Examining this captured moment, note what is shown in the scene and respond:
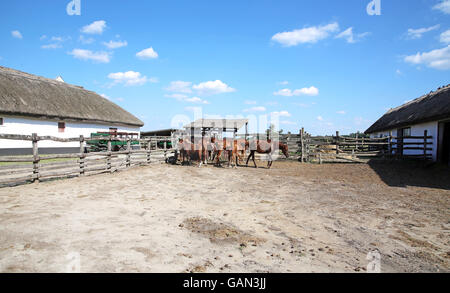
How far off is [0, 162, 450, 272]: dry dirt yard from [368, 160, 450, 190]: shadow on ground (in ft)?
3.73

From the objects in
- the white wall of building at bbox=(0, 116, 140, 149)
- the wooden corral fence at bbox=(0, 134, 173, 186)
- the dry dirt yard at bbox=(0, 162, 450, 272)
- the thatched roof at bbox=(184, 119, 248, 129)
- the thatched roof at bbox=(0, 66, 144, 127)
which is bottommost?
the dry dirt yard at bbox=(0, 162, 450, 272)

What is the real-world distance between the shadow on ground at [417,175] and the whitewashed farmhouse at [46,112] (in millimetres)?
20872

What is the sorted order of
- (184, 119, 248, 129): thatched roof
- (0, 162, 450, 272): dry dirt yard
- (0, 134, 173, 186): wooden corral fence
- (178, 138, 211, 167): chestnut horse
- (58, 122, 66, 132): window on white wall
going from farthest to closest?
(58, 122, 66, 132): window on white wall < (184, 119, 248, 129): thatched roof < (178, 138, 211, 167): chestnut horse < (0, 134, 173, 186): wooden corral fence < (0, 162, 450, 272): dry dirt yard

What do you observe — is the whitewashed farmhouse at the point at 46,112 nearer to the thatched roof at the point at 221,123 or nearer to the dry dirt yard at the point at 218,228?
the thatched roof at the point at 221,123

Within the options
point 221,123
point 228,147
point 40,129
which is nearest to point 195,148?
point 228,147

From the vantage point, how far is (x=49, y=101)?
1925 cm

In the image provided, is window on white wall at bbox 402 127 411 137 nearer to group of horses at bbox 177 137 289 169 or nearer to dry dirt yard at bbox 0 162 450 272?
group of horses at bbox 177 137 289 169

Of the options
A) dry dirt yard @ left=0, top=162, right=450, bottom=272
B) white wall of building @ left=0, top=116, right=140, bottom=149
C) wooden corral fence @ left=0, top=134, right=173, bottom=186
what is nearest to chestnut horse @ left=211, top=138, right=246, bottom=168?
wooden corral fence @ left=0, top=134, right=173, bottom=186

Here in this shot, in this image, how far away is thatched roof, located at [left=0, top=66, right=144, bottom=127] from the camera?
662 inches

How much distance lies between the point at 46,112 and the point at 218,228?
19.2 meters

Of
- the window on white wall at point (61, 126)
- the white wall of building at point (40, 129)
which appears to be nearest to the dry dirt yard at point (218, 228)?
the white wall of building at point (40, 129)

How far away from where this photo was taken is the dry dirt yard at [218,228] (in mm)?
3002

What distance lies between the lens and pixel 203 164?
13.8 m

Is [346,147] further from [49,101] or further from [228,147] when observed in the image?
[49,101]
